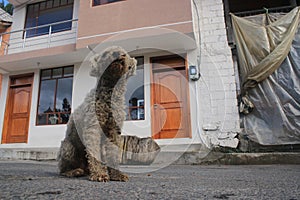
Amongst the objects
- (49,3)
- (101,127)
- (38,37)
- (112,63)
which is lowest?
(101,127)

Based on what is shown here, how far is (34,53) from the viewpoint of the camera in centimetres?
641

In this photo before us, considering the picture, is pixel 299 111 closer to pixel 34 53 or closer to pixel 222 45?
pixel 222 45

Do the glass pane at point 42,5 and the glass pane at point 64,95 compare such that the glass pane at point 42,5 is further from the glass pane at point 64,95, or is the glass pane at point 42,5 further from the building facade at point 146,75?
the glass pane at point 64,95

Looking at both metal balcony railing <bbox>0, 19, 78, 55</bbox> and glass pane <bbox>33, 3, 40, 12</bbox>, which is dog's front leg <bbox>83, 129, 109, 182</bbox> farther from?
glass pane <bbox>33, 3, 40, 12</bbox>

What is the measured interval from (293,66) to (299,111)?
101cm

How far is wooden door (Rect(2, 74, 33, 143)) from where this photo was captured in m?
6.79

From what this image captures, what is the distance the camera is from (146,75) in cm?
595

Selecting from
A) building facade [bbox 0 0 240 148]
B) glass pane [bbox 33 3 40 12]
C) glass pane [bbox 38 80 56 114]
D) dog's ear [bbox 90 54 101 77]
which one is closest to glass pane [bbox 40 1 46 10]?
glass pane [bbox 33 3 40 12]

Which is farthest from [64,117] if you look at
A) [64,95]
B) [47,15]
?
[47,15]

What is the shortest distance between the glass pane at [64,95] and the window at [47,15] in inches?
71.8

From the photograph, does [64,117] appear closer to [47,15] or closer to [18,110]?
[18,110]

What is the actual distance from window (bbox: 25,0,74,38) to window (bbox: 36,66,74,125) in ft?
4.98

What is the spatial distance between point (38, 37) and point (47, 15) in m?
1.04

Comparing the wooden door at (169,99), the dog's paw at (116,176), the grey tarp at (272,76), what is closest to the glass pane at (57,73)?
the wooden door at (169,99)
